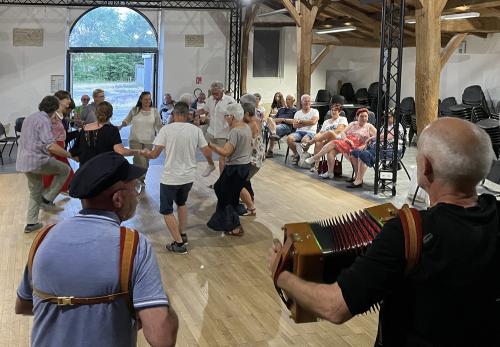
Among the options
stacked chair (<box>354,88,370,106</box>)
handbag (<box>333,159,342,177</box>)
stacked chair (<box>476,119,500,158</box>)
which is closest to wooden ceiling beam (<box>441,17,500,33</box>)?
stacked chair (<box>476,119,500,158</box>)

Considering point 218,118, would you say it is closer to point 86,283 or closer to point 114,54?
point 86,283

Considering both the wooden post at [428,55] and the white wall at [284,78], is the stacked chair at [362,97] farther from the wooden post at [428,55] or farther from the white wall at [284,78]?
the wooden post at [428,55]

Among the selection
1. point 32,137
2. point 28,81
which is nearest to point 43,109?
point 32,137

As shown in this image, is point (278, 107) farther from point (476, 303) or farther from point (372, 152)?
point (476, 303)

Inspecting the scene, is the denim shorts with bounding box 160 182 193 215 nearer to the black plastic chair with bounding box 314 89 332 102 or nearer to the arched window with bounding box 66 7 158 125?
the arched window with bounding box 66 7 158 125

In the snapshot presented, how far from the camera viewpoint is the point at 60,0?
14.5 m

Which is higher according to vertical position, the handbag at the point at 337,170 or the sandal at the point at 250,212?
the handbag at the point at 337,170

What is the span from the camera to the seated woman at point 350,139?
8883mm

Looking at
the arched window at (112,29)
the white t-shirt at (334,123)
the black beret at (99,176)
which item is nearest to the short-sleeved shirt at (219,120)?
the white t-shirt at (334,123)

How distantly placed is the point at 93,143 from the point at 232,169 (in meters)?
1.32

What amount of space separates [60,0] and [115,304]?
14.2 m

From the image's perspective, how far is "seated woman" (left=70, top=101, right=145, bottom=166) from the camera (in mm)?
5406

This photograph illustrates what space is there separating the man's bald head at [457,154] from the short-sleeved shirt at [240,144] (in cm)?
416

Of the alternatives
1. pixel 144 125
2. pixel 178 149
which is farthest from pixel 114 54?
pixel 178 149
